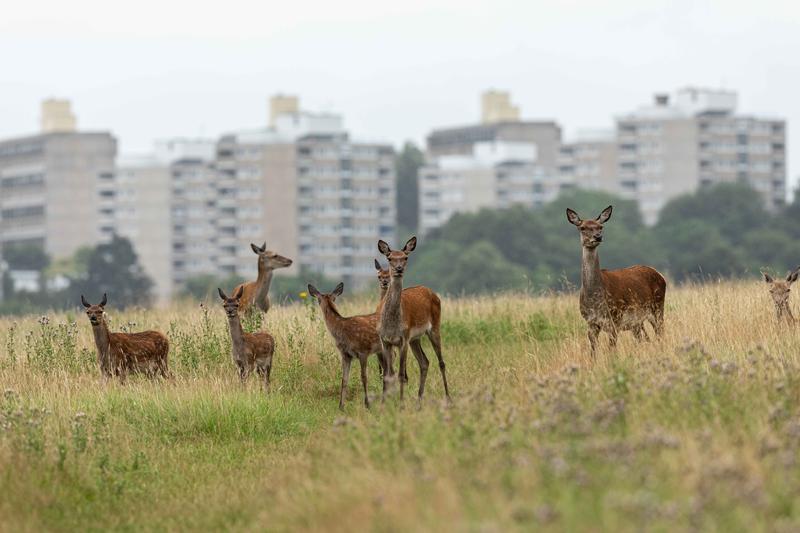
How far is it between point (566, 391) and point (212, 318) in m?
11.8

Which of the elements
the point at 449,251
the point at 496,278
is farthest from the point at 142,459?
the point at 449,251

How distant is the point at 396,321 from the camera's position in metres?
17.9

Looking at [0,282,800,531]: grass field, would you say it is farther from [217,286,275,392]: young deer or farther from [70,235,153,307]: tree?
[70,235,153,307]: tree

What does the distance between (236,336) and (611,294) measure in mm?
4464

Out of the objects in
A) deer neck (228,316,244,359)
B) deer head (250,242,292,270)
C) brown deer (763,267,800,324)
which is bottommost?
deer neck (228,316,244,359)

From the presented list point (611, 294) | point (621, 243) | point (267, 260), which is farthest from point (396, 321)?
point (621, 243)

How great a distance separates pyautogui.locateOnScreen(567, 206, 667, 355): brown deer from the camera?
18.9 metres

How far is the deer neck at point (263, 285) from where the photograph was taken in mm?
25984

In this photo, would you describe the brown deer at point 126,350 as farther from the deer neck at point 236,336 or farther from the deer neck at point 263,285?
the deer neck at point 263,285

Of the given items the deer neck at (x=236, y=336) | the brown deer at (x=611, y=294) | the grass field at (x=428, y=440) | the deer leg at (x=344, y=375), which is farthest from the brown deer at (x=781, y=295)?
the deer neck at (x=236, y=336)

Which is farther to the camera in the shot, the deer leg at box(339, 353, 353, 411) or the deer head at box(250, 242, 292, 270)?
the deer head at box(250, 242, 292, 270)

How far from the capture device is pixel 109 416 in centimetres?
1686

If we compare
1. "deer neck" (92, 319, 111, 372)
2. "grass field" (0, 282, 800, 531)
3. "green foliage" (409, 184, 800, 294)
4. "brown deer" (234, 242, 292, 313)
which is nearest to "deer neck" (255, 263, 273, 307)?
"brown deer" (234, 242, 292, 313)

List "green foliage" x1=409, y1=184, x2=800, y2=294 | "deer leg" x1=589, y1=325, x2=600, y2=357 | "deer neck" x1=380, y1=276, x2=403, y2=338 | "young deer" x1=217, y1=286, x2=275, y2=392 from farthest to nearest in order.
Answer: "green foliage" x1=409, y1=184, x2=800, y2=294 < "young deer" x1=217, y1=286, x2=275, y2=392 < "deer leg" x1=589, y1=325, x2=600, y2=357 < "deer neck" x1=380, y1=276, x2=403, y2=338
